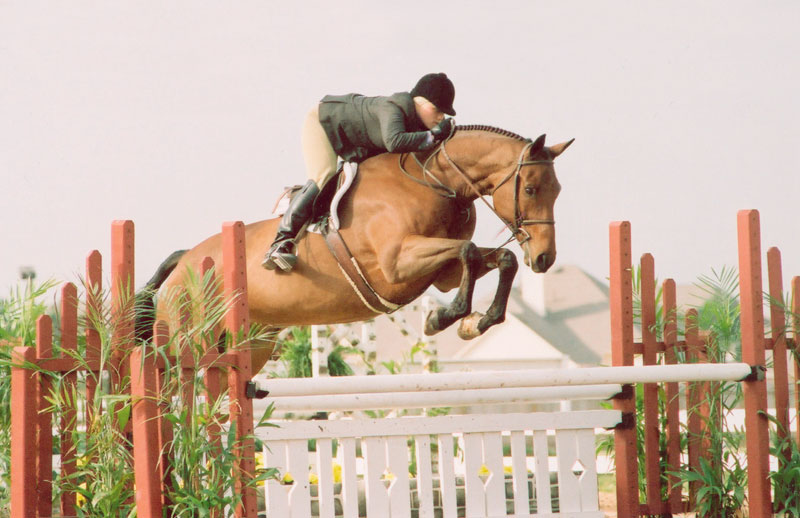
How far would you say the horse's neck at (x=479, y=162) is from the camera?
402 centimetres

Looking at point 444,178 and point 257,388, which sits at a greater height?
point 444,178

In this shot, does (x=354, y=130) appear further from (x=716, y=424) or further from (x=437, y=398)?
(x=716, y=424)

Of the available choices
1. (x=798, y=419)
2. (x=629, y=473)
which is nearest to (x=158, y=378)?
(x=629, y=473)

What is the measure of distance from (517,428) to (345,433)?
1.91 feet

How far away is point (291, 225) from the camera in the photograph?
413 cm

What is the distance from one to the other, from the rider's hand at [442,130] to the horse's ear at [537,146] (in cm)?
37

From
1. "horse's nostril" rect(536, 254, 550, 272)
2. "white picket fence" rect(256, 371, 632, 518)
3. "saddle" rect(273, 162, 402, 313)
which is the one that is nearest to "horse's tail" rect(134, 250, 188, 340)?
"saddle" rect(273, 162, 402, 313)

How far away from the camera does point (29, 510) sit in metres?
2.89

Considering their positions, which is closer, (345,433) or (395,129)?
(345,433)

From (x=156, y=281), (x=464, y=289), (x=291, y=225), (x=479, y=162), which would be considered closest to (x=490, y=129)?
(x=479, y=162)

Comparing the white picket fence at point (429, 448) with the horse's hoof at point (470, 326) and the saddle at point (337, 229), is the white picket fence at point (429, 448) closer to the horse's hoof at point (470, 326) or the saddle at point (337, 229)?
the horse's hoof at point (470, 326)

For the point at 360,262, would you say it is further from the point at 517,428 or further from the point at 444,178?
the point at 517,428

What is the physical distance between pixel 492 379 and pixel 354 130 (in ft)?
4.85

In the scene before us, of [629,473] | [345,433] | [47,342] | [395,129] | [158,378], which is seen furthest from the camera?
[395,129]
